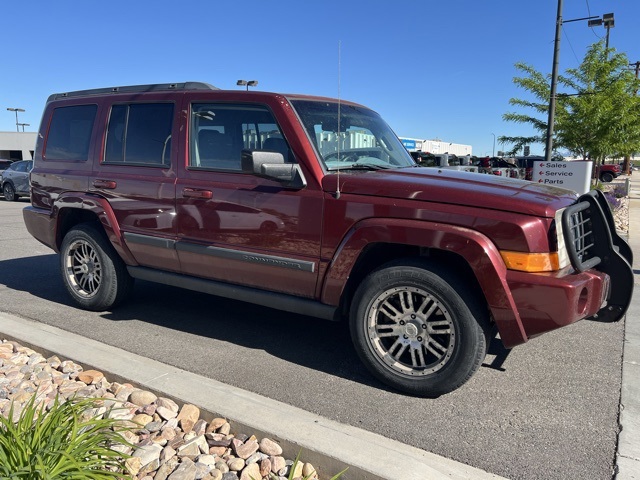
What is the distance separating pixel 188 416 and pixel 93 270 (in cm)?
260

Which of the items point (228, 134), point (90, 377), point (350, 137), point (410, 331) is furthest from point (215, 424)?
point (350, 137)

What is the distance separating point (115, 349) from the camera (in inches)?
161

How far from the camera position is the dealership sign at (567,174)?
34.0 feet

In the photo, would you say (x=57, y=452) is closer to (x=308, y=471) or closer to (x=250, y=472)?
(x=250, y=472)

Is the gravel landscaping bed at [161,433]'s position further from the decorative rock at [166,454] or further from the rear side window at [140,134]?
the rear side window at [140,134]

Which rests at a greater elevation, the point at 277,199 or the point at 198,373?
the point at 277,199

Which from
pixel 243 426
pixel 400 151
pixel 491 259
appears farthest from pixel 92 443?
pixel 400 151

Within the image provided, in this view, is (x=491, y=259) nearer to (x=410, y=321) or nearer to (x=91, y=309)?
(x=410, y=321)

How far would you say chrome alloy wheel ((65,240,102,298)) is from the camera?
5.12m

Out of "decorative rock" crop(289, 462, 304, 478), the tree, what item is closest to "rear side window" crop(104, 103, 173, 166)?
"decorative rock" crop(289, 462, 304, 478)

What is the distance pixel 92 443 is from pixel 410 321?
1.94m

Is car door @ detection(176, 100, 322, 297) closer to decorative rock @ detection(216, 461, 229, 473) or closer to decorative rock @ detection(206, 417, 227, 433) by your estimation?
decorative rock @ detection(206, 417, 227, 433)

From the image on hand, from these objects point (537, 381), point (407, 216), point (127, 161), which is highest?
point (127, 161)

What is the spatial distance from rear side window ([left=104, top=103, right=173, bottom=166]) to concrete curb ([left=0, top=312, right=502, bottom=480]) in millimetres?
1635
